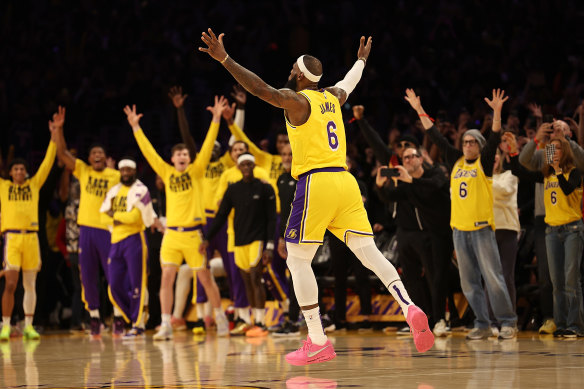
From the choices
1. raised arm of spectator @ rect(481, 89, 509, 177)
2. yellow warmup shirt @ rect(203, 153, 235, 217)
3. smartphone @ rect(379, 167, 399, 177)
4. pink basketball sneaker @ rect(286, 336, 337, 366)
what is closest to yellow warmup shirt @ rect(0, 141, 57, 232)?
yellow warmup shirt @ rect(203, 153, 235, 217)

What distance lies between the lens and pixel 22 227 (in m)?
12.3

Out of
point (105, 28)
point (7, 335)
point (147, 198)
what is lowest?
point (7, 335)

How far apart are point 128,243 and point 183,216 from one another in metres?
0.94

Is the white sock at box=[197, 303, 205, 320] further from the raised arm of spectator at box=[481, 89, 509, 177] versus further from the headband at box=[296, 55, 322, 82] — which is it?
the headband at box=[296, 55, 322, 82]

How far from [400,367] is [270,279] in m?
5.91

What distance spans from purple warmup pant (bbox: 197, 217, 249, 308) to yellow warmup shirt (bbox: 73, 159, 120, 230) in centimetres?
153

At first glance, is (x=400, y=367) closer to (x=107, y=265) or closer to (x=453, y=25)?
(x=107, y=265)

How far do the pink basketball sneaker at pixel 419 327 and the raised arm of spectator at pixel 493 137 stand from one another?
3042 millimetres

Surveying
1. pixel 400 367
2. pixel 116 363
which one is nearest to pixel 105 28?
pixel 116 363

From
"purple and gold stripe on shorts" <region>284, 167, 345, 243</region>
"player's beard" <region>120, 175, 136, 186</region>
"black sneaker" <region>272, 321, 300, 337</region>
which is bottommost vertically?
"black sneaker" <region>272, 321, 300, 337</region>

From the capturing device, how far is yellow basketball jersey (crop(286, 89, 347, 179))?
638cm

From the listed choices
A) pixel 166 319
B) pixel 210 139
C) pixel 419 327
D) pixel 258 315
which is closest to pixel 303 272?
pixel 419 327

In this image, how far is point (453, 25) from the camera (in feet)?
49.1

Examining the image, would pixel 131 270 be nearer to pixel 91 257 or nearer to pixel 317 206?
pixel 91 257
